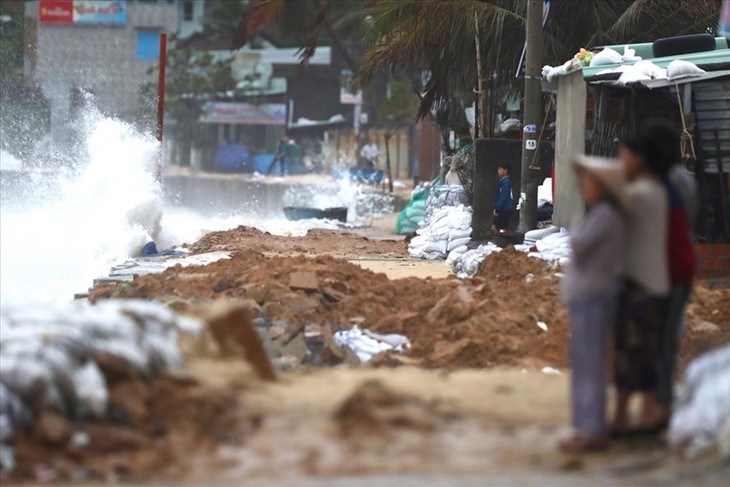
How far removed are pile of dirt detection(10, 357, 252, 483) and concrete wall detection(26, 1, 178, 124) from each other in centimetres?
6410

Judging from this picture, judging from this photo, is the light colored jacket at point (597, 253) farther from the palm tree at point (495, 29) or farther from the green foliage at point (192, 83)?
the green foliage at point (192, 83)

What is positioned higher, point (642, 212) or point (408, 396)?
point (642, 212)

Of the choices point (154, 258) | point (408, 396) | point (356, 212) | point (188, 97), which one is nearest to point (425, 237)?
point (154, 258)

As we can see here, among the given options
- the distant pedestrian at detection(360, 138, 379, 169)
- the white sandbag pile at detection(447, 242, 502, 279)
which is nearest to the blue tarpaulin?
the distant pedestrian at detection(360, 138, 379, 169)

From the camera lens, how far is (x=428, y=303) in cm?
1309

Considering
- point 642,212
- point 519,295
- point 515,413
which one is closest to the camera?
point 642,212

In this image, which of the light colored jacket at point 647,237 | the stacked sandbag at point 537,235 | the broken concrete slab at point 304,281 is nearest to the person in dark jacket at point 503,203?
the stacked sandbag at point 537,235

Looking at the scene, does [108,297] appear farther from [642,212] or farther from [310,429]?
[642,212]

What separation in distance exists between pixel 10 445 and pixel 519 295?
22.4 ft

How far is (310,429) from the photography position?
738 centimetres

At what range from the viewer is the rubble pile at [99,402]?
23.6ft

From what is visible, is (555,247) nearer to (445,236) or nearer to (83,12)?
(445,236)

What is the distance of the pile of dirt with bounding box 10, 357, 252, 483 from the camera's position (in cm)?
714

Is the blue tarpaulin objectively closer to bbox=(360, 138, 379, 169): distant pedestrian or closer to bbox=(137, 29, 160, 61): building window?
bbox=(137, 29, 160, 61): building window
